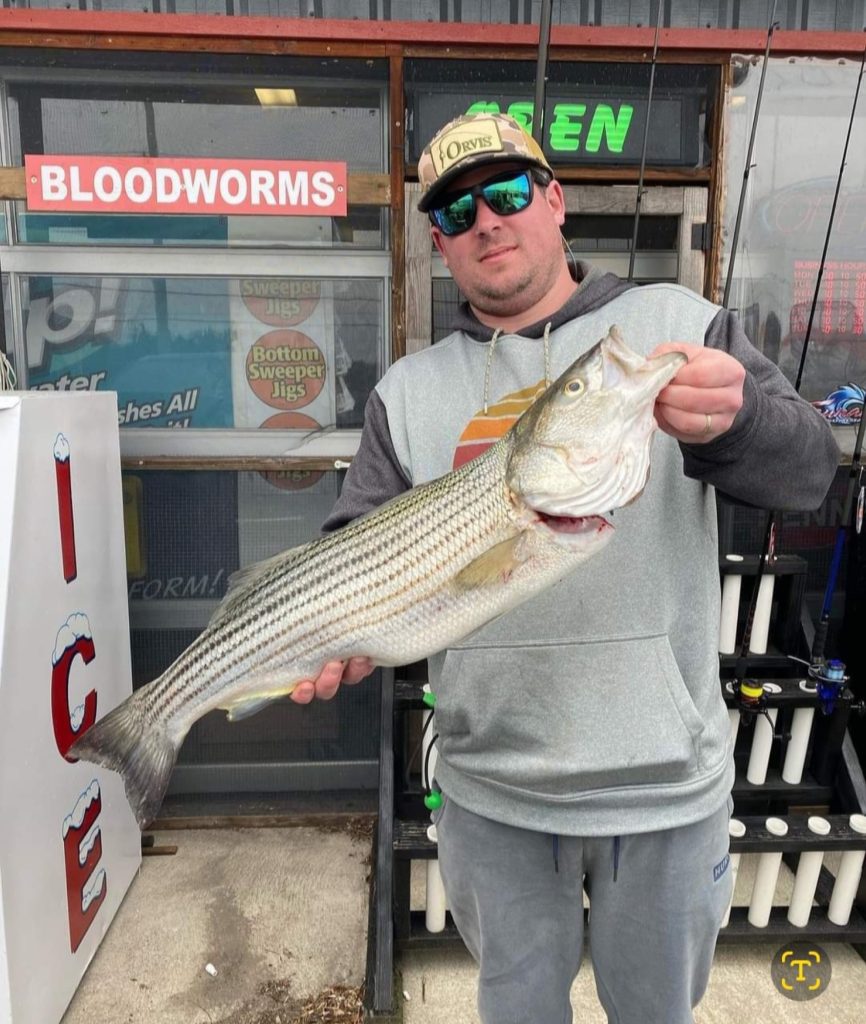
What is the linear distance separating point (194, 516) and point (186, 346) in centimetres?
92

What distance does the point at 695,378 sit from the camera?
1.48 meters

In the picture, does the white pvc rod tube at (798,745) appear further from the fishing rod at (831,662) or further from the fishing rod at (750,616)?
the fishing rod at (750,616)

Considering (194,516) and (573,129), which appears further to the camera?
(194,516)

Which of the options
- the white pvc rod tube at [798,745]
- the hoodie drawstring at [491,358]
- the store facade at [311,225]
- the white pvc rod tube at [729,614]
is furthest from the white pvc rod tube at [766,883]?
the hoodie drawstring at [491,358]

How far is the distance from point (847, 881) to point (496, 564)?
2.50m

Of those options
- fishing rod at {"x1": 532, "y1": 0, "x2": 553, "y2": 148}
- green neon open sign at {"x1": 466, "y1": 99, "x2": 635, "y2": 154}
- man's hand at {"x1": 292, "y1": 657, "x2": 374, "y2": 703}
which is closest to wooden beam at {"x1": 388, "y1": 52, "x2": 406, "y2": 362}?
green neon open sign at {"x1": 466, "y1": 99, "x2": 635, "y2": 154}

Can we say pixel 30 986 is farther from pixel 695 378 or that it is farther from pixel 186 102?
pixel 186 102

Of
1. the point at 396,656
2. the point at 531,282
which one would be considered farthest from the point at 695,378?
the point at 396,656

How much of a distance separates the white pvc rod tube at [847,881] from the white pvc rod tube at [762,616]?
2.59 ft

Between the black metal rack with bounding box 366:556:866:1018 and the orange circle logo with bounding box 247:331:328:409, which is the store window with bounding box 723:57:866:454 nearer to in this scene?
the black metal rack with bounding box 366:556:866:1018

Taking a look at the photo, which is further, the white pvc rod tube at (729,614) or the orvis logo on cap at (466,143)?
the white pvc rod tube at (729,614)

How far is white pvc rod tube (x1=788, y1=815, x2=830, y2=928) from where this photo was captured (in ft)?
9.98

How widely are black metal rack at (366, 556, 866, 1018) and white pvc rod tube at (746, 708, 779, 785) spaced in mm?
43

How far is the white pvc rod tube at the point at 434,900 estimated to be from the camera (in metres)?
3.08
